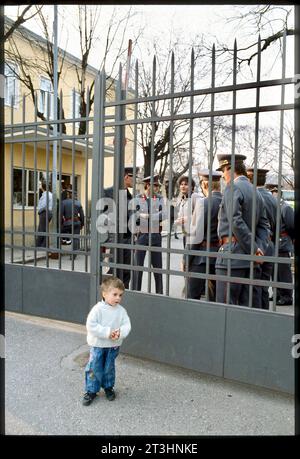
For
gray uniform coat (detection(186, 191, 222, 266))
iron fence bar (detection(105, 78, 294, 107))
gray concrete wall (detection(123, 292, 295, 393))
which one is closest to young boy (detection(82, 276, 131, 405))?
gray concrete wall (detection(123, 292, 295, 393))

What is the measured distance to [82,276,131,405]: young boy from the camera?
288 cm

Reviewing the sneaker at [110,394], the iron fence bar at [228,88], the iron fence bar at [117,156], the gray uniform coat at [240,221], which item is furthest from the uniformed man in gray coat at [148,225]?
the sneaker at [110,394]

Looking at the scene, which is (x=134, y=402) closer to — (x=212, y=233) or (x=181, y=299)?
(x=181, y=299)

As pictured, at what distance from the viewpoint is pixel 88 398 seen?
9.57ft

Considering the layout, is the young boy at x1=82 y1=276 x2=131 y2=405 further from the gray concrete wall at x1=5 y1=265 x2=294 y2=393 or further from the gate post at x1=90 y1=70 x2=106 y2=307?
the gate post at x1=90 y1=70 x2=106 y2=307

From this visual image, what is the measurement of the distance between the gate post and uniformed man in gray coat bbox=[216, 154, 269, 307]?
1.22 m

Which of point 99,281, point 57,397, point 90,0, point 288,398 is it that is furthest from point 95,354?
point 90,0

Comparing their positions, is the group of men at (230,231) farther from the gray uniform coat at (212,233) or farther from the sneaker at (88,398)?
the sneaker at (88,398)

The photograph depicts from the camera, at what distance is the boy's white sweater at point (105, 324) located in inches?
112

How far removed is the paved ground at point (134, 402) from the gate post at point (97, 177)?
2.52 ft

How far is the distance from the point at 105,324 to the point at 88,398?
59 cm

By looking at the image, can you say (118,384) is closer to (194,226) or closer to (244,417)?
(244,417)

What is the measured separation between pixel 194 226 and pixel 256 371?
1643 mm

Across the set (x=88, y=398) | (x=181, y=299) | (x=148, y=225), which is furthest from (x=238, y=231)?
(x=88, y=398)
